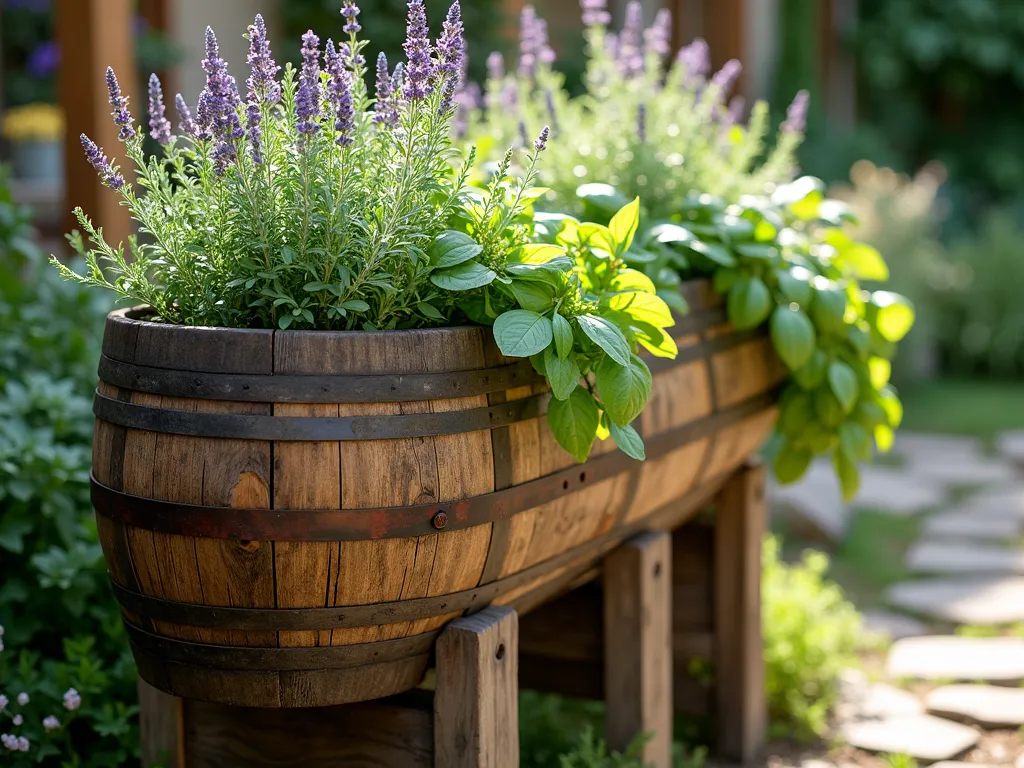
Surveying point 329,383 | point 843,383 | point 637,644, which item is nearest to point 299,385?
point 329,383

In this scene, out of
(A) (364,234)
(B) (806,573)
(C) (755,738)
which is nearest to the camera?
(A) (364,234)

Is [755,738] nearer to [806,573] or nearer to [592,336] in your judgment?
[806,573]

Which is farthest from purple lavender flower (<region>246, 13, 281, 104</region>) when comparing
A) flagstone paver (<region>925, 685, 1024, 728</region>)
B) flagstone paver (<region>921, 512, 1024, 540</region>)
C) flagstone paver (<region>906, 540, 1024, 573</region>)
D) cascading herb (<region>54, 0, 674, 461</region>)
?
flagstone paver (<region>921, 512, 1024, 540</region>)

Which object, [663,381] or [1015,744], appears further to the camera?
[1015,744]

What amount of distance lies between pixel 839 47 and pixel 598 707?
11.3m

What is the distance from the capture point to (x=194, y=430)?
1599 millimetres

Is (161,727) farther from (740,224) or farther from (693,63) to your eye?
(693,63)

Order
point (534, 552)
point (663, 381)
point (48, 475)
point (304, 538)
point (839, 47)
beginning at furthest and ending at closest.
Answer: point (839, 47), point (48, 475), point (663, 381), point (534, 552), point (304, 538)

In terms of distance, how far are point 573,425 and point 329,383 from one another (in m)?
0.37

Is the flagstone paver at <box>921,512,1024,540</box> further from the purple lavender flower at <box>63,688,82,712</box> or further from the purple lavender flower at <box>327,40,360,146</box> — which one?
Result: the purple lavender flower at <box>327,40,360,146</box>

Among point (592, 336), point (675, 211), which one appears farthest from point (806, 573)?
point (592, 336)

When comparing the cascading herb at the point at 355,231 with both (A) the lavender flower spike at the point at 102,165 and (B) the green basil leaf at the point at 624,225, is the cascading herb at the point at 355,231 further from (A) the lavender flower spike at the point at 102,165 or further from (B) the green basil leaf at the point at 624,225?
(B) the green basil leaf at the point at 624,225

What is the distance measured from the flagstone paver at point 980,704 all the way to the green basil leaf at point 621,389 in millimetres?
2021

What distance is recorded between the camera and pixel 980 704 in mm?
3330
